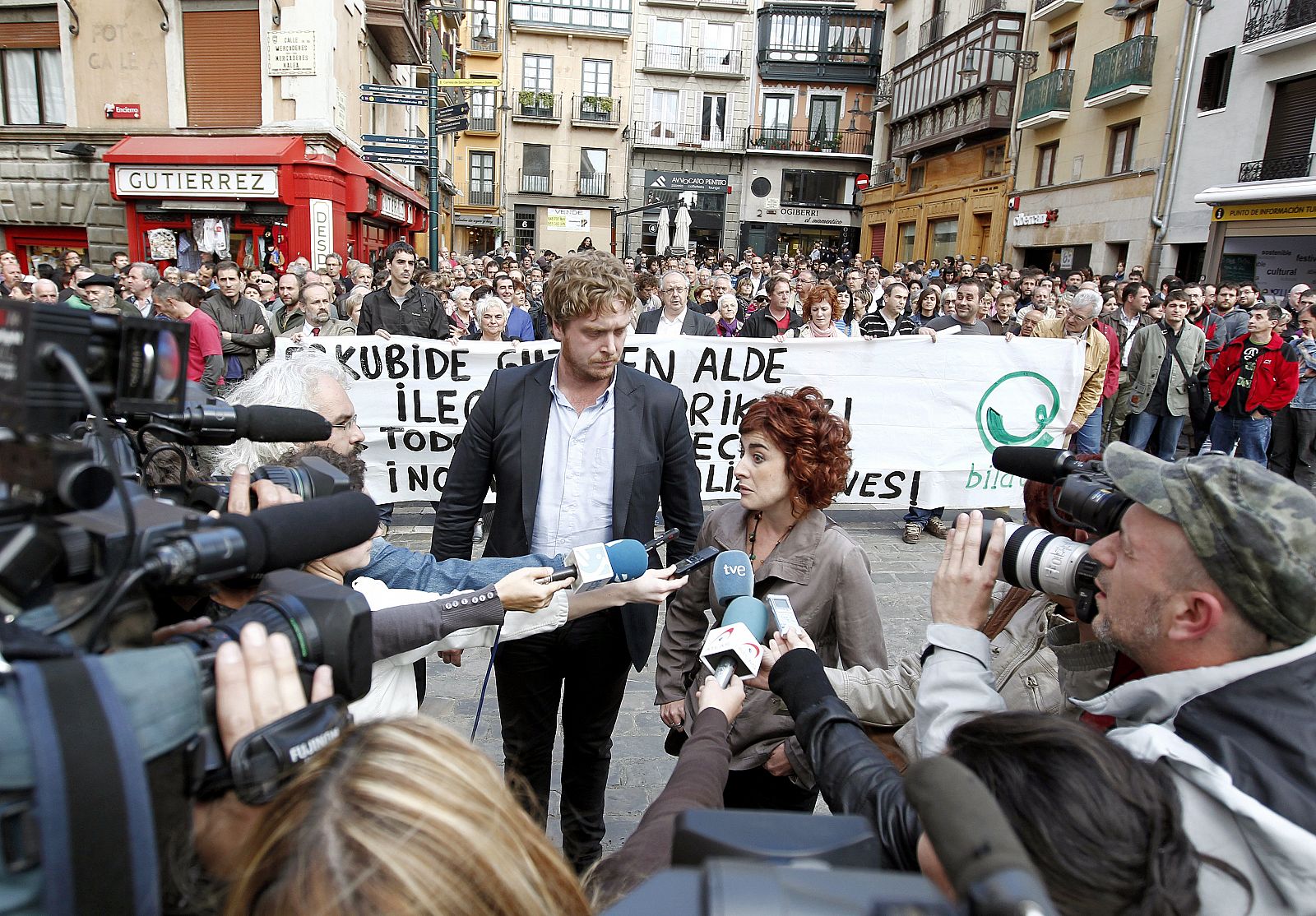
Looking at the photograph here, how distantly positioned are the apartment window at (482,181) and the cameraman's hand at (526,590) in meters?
42.4

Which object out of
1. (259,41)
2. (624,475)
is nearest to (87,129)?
(259,41)

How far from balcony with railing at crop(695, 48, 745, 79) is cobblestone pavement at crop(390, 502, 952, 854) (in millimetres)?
38618

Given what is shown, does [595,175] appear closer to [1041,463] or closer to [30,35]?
[30,35]

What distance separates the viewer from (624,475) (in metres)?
2.85

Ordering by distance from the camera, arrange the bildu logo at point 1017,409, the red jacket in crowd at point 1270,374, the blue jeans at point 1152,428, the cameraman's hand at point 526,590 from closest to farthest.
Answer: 1. the cameraman's hand at point 526,590
2. the bildu logo at point 1017,409
3. the red jacket in crowd at point 1270,374
4. the blue jeans at point 1152,428

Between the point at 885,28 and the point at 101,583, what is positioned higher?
the point at 885,28

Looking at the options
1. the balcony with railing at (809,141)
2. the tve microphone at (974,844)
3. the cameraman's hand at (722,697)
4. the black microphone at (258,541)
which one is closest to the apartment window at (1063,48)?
the balcony with railing at (809,141)

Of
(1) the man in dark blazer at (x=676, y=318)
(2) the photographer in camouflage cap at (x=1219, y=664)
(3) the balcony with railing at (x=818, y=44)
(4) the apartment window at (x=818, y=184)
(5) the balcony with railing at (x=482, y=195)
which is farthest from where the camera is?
(4) the apartment window at (x=818, y=184)

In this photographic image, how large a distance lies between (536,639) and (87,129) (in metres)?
17.3

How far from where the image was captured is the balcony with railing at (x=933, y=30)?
30.9 meters

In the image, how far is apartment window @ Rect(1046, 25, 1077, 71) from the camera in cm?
2367

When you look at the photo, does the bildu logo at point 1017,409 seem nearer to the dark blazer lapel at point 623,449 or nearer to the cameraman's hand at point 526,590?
the dark blazer lapel at point 623,449

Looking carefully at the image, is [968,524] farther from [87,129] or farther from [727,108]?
[727,108]

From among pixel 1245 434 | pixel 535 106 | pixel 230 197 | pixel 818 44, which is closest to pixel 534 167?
pixel 535 106
